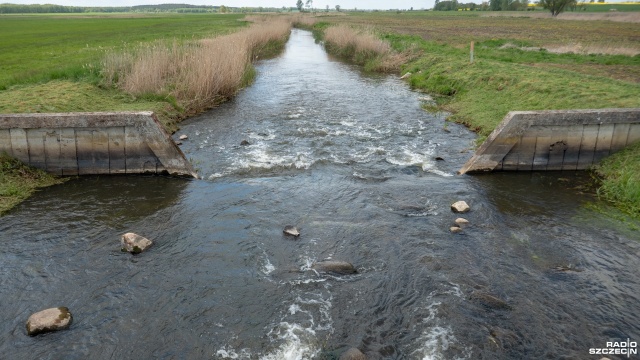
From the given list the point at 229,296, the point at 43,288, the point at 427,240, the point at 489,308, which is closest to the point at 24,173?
the point at 43,288

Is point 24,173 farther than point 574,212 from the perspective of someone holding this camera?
Yes

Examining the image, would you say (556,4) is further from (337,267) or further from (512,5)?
(337,267)

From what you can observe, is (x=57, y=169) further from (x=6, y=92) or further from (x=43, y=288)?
(x=6, y=92)

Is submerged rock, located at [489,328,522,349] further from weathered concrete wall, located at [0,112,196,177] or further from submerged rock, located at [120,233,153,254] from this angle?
weathered concrete wall, located at [0,112,196,177]

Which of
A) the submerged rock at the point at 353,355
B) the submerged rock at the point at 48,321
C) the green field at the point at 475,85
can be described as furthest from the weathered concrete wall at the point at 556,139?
the submerged rock at the point at 48,321

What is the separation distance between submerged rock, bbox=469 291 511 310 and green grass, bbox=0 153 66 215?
1004cm

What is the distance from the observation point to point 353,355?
5.74 metres

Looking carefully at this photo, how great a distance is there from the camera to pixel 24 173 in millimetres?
11086

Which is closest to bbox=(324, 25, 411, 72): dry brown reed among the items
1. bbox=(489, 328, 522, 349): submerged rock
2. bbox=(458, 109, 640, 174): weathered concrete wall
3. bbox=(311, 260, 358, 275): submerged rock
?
bbox=(458, 109, 640, 174): weathered concrete wall

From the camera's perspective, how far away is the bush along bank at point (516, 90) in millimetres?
11297

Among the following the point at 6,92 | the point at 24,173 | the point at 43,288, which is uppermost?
the point at 6,92

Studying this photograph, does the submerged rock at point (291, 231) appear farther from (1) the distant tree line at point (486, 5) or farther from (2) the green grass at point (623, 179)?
(1) the distant tree line at point (486, 5)

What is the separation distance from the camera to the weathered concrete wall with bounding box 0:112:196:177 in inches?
434

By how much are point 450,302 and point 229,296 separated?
3533 mm
